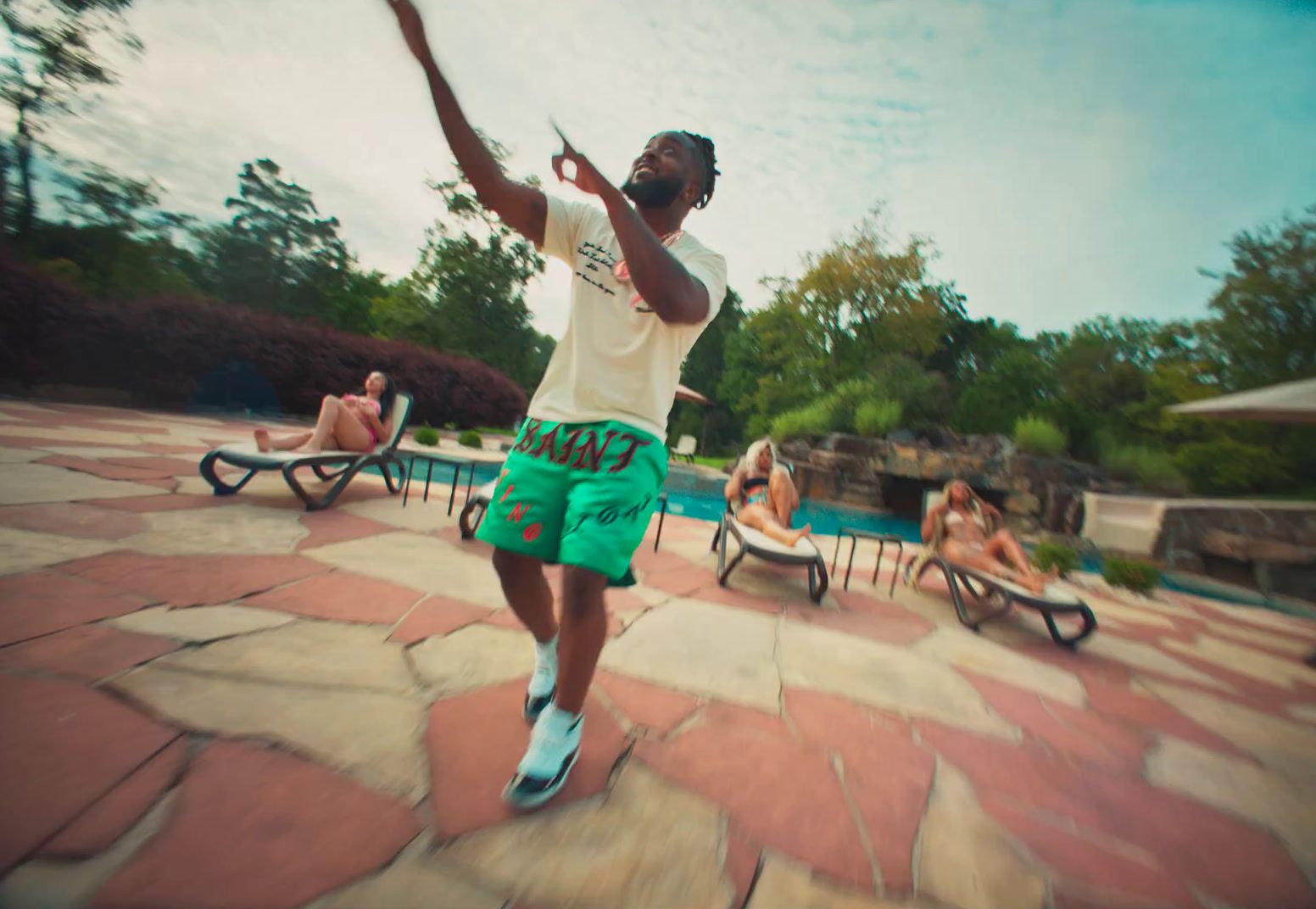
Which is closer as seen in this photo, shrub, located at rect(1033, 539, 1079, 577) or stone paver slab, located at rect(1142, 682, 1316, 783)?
stone paver slab, located at rect(1142, 682, 1316, 783)

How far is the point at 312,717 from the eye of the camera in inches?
53.7

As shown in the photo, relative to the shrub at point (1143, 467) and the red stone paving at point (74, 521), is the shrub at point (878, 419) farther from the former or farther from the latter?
the red stone paving at point (74, 521)

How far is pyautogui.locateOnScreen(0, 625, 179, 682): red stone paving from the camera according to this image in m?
1.37

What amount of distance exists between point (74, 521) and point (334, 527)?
3.64ft

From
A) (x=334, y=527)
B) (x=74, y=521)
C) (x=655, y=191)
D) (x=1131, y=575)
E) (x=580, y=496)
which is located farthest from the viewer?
(x=1131, y=575)

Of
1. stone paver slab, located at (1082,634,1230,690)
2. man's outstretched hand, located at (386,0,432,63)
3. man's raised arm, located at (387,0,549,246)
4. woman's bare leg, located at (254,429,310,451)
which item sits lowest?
stone paver slab, located at (1082,634,1230,690)

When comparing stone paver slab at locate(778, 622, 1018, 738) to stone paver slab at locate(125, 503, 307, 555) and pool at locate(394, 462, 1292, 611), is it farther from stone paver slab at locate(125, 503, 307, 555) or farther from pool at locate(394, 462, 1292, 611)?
pool at locate(394, 462, 1292, 611)

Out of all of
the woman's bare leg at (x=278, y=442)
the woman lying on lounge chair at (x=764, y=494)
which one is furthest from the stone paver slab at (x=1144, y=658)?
the woman's bare leg at (x=278, y=442)

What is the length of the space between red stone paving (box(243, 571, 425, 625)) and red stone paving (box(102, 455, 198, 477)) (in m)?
2.66

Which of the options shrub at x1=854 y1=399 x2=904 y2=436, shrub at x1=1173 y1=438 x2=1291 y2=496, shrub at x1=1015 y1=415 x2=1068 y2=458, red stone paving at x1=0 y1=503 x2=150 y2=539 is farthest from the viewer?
shrub at x1=854 y1=399 x2=904 y2=436

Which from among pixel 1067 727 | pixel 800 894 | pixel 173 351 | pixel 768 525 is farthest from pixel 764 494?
pixel 173 351

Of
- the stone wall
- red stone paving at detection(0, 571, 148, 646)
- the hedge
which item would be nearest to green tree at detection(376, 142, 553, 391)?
the hedge

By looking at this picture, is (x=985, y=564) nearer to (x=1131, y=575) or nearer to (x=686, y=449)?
(x=1131, y=575)

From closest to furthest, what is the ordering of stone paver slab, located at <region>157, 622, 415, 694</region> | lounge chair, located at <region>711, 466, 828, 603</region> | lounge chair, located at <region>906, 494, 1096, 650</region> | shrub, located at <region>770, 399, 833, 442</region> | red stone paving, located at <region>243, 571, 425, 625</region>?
stone paver slab, located at <region>157, 622, 415, 694</region> → red stone paving, located at <region>243, 571, 425, 625</region> → lounge chair, located at <region>906, 494, 1096, 650</region> → lounge chair, located at <region>711, 466, 828, 603</region> → shrub, located at <region>770, 399, 833, 442</region>
